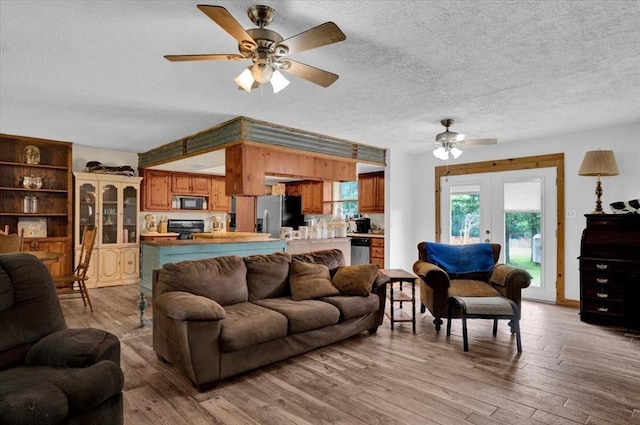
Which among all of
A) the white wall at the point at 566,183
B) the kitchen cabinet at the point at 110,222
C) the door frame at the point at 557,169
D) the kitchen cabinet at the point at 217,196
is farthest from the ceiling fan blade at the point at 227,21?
the kitchen cabinet at the point at 217,196

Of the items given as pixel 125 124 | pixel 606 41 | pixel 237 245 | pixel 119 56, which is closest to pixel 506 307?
pixel 606 41

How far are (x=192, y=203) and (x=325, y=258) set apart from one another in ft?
15.5

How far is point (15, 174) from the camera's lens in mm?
5777

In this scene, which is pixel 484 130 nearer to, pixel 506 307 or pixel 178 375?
pixel 506 307

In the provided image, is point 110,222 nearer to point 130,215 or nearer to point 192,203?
point 130,215

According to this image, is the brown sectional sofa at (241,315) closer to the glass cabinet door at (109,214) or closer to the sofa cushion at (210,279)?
the sofa cushion at (210,279)

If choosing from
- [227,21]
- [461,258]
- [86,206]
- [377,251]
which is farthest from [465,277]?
[86,206]

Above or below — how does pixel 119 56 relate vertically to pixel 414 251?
above

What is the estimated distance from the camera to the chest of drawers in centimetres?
407

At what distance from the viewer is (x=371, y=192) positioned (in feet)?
24.3

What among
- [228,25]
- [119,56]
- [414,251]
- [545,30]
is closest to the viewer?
[228,25]

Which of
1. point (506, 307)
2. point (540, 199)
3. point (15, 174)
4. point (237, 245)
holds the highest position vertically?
point (15, 174)

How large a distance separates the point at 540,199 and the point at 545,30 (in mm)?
3731

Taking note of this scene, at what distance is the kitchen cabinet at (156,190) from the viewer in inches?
280
